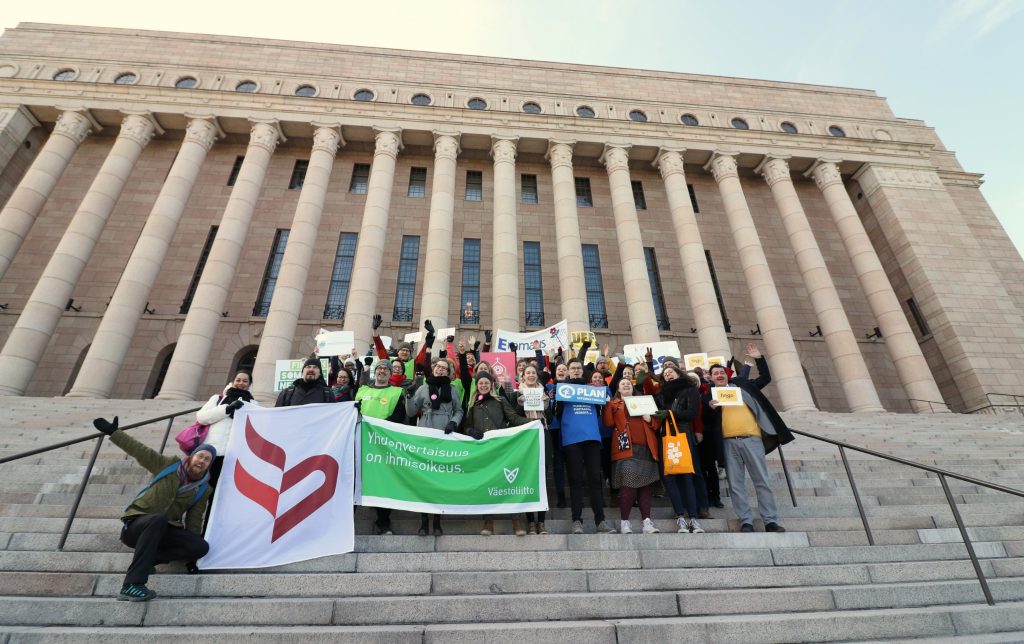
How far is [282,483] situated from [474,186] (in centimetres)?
2281

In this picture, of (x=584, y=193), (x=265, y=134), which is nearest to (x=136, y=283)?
(x=265, y=134)

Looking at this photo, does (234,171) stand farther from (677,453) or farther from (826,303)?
(826,303)

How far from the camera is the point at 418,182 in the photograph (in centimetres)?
2627

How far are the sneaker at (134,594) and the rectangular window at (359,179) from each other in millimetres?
23420

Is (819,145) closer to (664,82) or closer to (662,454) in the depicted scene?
(664,82)

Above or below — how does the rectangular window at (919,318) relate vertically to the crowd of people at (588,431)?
above

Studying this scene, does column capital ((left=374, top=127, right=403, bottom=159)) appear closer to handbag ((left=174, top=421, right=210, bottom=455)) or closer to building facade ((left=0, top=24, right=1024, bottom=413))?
building facade ((left=0, top=24, right=1024, bottom=413))

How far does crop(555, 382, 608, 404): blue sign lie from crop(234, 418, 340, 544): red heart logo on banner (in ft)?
10.3

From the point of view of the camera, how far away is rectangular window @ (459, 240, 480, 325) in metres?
22.2

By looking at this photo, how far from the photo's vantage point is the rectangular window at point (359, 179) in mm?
25406

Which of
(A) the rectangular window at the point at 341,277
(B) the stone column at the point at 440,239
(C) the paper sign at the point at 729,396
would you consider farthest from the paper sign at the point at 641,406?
(A) the rectangular window at the point at 341,277

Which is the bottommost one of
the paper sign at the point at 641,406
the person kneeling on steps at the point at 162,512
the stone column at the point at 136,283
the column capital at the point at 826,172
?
the person kneeling on steps at the point at 162,512

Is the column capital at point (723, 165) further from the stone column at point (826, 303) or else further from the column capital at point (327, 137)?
the column capital at point (327, 137)

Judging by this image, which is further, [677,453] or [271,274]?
[271,274]
